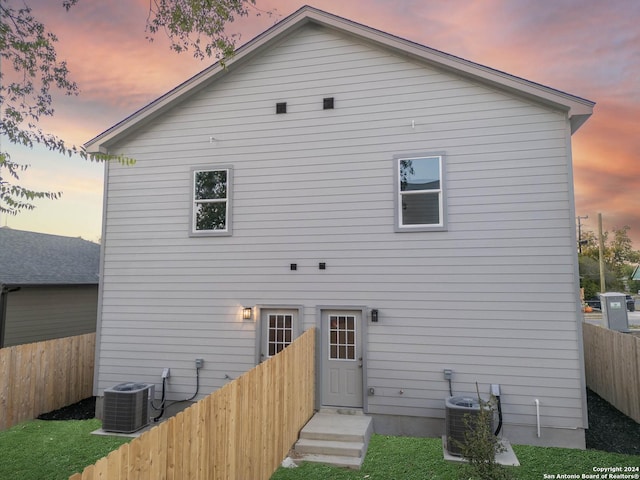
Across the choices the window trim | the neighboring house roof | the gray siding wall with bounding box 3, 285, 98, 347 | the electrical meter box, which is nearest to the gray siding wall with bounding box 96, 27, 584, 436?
the window trim

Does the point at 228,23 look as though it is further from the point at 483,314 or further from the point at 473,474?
the point at 473,474

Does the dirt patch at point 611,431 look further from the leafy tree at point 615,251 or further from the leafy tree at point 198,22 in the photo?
the leafy tree at point 615,251

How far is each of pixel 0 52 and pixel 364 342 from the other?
25.4 ft

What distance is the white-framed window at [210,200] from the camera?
28.4 feet

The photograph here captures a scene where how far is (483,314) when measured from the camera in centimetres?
728

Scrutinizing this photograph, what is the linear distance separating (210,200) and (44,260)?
28.6 ft

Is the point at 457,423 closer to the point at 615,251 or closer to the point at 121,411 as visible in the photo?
the point at 121,411

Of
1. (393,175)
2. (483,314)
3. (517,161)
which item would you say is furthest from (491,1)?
(483,314)

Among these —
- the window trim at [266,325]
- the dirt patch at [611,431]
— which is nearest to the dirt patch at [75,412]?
the window trim at [266,325]

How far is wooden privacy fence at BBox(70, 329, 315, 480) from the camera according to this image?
300cm

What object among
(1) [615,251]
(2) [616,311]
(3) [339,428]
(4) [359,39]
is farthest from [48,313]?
(1) [615,251]

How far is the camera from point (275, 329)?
8289 mm

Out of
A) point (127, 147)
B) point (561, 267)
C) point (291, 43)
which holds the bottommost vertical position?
point (561, 267)

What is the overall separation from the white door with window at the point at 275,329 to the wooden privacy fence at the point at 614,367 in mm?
6616
